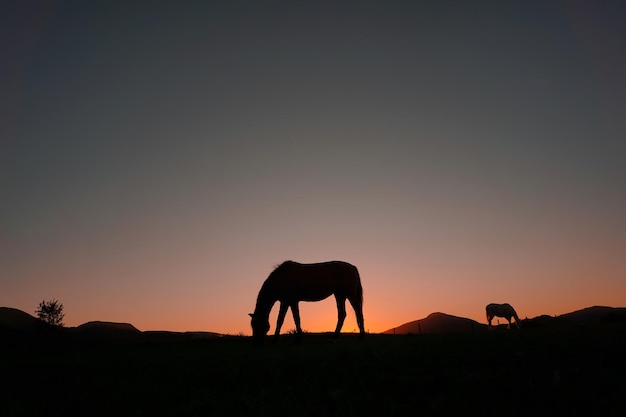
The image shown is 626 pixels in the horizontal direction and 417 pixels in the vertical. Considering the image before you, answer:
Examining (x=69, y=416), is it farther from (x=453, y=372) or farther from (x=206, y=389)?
Answer: (x=453, y=372)

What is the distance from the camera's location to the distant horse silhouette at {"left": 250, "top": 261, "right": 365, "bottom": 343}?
745 inches

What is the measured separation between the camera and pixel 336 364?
26.8 ft

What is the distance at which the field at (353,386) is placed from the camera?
5367 mm

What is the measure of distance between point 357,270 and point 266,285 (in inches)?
171

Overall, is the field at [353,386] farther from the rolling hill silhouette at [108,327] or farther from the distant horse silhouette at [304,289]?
the rolling hill silhouette at [108,327]

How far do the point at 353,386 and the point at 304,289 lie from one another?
1321cm

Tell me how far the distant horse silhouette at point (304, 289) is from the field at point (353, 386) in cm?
958

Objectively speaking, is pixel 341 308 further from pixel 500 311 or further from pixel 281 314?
pixel 500 311

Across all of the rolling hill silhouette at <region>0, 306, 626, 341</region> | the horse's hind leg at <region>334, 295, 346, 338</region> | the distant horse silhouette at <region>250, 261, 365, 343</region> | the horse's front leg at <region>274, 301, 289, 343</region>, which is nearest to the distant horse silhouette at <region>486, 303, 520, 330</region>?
the rolling hill silhouette at <region>0, 306, 626, 341</region>

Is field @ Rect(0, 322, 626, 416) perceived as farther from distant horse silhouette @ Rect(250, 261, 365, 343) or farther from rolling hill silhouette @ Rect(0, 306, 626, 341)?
rolling hill silhouette @ Rect(0, 306, 626, 341)

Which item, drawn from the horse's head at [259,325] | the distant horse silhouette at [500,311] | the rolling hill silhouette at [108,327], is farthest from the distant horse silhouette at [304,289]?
the distant horse silhouette at [500,311]

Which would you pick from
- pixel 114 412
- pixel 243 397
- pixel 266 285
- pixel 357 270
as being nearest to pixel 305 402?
pixel 243 397

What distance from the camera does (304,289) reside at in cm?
1947

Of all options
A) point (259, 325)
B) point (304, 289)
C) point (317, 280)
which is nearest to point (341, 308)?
point (317, 280)
